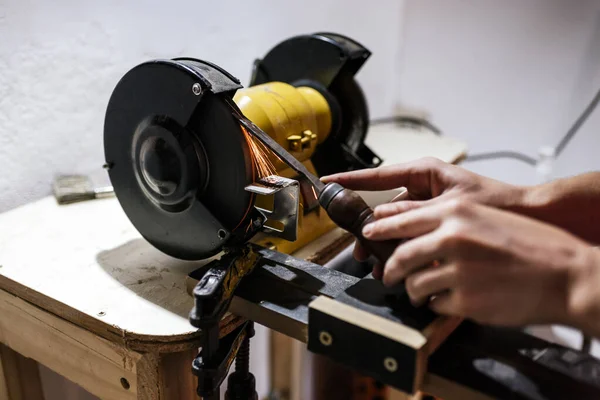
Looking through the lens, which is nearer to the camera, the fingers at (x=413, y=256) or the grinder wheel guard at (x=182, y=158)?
the fingers at (x=413, y=256)

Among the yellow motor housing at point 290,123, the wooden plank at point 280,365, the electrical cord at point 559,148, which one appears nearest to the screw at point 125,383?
the yellow motor housing at point 290,123

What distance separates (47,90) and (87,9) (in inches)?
6.9

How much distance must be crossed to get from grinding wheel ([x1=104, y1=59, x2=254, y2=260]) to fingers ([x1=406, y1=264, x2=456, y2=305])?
0.24 metres

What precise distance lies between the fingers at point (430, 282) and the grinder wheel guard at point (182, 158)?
242mm

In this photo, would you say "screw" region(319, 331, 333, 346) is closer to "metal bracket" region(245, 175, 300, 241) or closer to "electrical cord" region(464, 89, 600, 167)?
"metal bracket" region(245, 175, 300, 241)

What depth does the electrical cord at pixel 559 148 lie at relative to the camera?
154cm

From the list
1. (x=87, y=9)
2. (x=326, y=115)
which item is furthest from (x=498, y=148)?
(x=87, y=9)

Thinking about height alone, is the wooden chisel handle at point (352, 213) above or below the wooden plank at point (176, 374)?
above

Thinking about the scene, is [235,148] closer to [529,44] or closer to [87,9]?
[87,9]

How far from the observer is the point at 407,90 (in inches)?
76.4

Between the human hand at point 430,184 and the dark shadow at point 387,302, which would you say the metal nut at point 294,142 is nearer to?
the human hand at point 430,184

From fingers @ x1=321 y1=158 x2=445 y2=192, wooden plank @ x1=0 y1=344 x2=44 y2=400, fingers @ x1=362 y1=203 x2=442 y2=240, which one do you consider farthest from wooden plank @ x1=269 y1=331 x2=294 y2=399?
fingers @ x1=362 y1=203 x2=442 y2=240

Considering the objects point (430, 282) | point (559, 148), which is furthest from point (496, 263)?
point (559, 148)

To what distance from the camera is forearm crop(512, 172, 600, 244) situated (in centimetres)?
64
